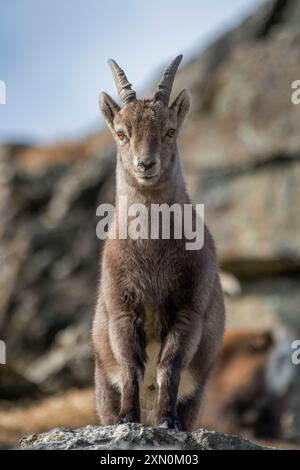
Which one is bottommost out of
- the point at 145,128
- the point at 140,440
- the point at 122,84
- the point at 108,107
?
the point at 140,440

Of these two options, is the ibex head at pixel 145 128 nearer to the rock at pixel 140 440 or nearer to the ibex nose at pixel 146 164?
the ibex nose at pixel 146 164

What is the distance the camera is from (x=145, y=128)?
8938 millimetres

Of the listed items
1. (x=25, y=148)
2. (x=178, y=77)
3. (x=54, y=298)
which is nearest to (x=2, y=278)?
(x=54, y=298)

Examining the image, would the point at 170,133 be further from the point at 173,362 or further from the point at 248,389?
the point at 248,389

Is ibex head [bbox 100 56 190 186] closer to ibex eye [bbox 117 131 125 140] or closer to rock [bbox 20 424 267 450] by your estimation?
ibex eye [bbox 117 131 125 140]

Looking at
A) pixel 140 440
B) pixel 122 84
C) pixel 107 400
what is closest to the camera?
pixel 140 440

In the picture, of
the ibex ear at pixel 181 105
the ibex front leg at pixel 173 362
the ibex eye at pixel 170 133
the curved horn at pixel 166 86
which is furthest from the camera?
the ibex ear at pixel 181 105

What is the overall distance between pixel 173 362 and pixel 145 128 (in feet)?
7.01

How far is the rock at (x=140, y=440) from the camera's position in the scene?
7035mm

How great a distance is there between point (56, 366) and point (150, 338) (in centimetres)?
1418

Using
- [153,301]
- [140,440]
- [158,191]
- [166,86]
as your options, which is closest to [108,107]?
[166,86]

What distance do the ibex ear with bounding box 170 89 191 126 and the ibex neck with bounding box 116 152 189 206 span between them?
0.57m

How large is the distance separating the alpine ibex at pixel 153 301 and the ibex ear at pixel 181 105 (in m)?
0.09

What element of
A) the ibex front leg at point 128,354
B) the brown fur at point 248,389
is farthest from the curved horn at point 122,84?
the brown fur at point 248,389
